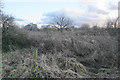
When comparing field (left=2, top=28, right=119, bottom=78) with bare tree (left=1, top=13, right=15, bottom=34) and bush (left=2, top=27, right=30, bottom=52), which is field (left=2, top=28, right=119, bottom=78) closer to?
bush (left=2, top=27, right=30, bottom=52)

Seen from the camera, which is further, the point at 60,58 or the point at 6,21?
the point at 6,21

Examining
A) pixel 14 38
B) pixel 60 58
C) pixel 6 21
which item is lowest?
pixel 60 58

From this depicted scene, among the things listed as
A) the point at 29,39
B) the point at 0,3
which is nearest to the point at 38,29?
the point at 29,39

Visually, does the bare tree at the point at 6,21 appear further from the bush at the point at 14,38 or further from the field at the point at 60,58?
the field at the point at 60,58

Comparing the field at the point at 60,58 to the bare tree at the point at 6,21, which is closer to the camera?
the field at the point at 60,58

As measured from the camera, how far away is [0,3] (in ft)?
24.9

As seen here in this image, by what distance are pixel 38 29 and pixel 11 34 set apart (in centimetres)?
283

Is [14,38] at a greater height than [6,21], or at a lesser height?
lesser

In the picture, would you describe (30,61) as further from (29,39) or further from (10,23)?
(10,23)

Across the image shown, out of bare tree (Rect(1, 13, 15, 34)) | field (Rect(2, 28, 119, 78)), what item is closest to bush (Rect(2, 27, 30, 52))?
field (Rect(2, 28, 119, 78))

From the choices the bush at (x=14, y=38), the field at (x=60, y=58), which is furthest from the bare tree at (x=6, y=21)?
the field at (x=60, y=58)

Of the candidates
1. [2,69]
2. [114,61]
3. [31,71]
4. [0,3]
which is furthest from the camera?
[0,3]

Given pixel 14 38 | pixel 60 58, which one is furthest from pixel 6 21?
pixel 60 58

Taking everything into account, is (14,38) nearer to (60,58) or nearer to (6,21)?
(6,21)
